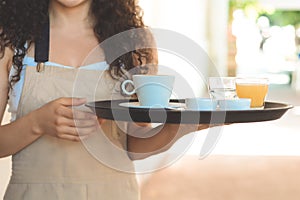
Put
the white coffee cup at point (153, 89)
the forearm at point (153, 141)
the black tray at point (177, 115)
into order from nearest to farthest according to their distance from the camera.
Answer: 1. the black tray at point (177, 115)
2. the white coffee cup at point (153, 89)
3. the forearm at point (153, 141)

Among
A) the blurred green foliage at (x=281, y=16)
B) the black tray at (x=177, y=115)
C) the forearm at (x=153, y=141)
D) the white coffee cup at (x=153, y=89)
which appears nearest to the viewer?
the black tray at (x=177, y=115)

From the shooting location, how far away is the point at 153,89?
112 cm

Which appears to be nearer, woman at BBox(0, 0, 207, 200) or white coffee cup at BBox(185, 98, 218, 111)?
white coffee cup at BBox(185, 98, 218, 111)

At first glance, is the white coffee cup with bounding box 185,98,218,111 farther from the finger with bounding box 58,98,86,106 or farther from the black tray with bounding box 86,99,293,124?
the finger with bounding box 58,98,86,106

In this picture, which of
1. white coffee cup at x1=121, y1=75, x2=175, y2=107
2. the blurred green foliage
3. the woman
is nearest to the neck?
the woman

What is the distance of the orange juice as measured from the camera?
1.19 m

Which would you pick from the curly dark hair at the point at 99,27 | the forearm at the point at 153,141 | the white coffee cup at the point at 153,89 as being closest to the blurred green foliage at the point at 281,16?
the curly dark hair at the point at 99,27

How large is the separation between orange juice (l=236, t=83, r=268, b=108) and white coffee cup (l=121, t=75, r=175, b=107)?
6.6 inches

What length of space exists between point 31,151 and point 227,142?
4.86 meters

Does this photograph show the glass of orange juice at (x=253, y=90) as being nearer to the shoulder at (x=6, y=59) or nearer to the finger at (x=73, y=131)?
the finger at (x=73, y=131)

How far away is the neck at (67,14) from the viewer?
4.17ft

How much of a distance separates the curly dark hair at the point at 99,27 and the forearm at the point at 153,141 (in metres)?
0.14

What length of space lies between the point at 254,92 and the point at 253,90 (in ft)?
0.04

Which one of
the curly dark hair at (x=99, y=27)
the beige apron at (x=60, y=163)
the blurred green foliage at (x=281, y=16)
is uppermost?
the blurred green foliage at (x=281, y=16)
